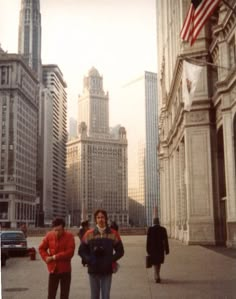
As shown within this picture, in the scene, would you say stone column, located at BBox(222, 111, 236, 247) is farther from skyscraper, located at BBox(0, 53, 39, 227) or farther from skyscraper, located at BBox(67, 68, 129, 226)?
skyscraper, located at BBox(0, 53, 39, 227)

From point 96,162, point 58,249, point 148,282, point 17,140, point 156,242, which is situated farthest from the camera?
point 17,140

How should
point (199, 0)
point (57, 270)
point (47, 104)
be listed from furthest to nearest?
point (47, 104) → point (199, 0) → point (57, 270)

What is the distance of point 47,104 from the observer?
12494cm

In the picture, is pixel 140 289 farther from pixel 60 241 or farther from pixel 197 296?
pixel 60 241

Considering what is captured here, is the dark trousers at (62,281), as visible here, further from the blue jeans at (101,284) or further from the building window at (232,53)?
the building window at (232,53)

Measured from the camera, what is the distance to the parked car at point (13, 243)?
24312mm

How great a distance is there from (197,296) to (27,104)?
104 metres

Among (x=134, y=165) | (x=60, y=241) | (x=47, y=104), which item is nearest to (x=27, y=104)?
(x=47, y=104)

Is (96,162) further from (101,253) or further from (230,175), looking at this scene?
(101,253)

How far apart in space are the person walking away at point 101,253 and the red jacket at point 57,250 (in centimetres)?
64

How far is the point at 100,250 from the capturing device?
7.36 metres

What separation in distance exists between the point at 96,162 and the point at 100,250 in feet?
295

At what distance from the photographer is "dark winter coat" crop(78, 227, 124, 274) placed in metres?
7.37

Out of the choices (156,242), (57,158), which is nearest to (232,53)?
(156,242)
